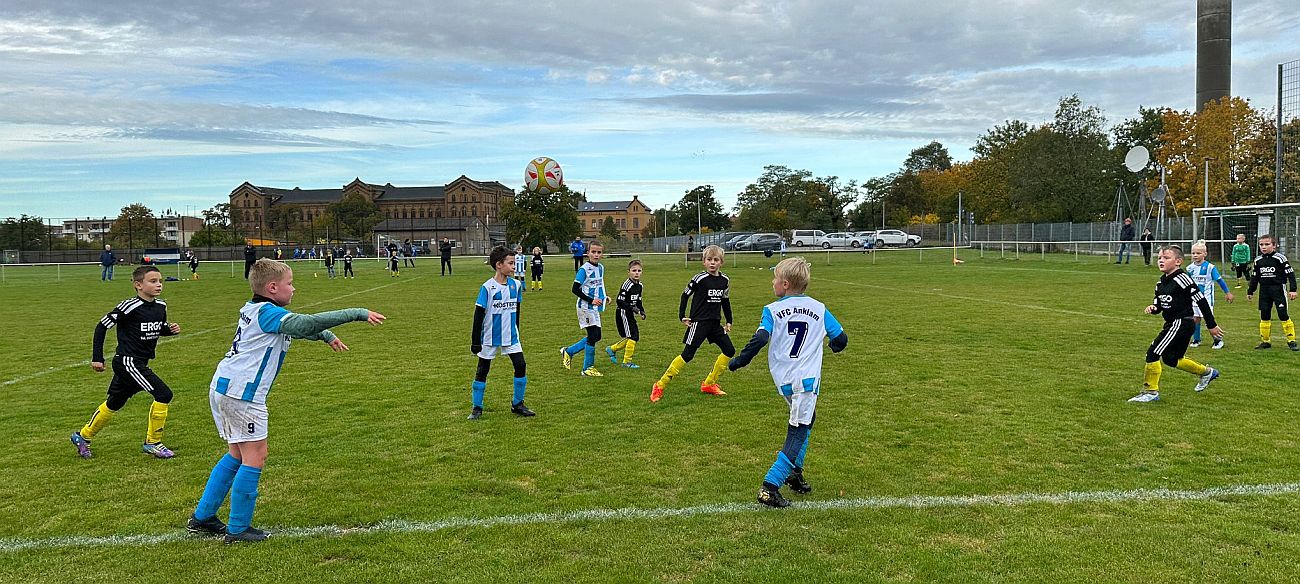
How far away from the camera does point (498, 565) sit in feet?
15.2

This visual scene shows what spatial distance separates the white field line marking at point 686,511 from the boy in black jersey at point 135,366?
216cm

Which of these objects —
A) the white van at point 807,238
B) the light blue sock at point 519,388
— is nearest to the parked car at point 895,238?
the white van at point 807,238

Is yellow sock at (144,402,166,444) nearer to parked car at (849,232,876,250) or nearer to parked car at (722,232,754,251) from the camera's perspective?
parked car at (722,232,754,251)

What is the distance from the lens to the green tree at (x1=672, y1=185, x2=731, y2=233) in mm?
137250

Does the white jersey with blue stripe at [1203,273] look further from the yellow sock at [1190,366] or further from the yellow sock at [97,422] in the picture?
the yellow sock at [97,422]

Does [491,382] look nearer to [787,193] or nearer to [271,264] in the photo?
[271,264]

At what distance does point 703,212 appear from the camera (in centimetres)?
13750

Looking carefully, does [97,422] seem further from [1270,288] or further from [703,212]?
[703,212]

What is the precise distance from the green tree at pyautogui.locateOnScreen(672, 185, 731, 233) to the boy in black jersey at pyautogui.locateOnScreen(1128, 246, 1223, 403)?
127134 mm

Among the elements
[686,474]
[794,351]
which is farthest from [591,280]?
[794,351]

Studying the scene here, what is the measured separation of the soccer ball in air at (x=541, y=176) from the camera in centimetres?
4612

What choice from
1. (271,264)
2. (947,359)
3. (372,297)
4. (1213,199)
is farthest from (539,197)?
(271,264)

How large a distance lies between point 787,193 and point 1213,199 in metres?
66.0

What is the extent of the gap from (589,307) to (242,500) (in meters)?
6.71
